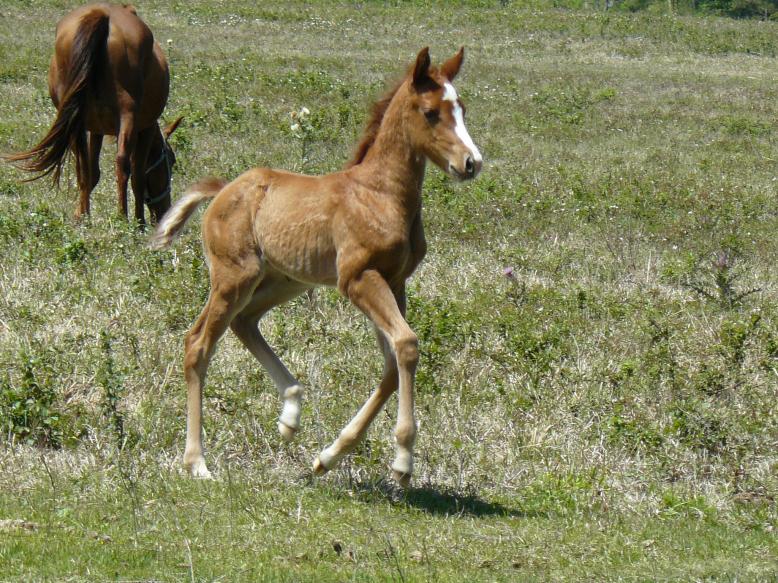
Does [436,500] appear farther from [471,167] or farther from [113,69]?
[113,69]

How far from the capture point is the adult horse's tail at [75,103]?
10.8 metres

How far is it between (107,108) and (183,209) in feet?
15.7

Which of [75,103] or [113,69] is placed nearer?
[75,103]

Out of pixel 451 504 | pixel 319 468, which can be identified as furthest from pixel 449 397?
pixel 319 468

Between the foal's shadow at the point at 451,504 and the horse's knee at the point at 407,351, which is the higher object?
the horse's knee at the point at 407,351

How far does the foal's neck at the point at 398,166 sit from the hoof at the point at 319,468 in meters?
1.27

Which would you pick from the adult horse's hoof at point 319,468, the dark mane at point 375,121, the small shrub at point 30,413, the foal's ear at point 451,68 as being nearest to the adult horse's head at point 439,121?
the foal's ear at point 451,68

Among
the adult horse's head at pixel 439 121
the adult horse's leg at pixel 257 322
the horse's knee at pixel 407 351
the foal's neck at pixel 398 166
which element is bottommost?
the adult horse's leg at pixel 257 322

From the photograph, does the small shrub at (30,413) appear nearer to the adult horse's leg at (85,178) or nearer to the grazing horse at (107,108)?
the grazing horse at (107,108)

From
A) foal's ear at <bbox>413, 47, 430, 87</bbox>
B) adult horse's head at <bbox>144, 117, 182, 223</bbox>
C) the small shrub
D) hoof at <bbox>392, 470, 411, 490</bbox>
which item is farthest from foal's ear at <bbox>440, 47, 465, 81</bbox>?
adult horse's head at <bbox>144, 117, 182, 223</bbox>

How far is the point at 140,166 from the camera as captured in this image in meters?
11.4

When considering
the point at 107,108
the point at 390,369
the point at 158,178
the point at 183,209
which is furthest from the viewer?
the point at 158,178

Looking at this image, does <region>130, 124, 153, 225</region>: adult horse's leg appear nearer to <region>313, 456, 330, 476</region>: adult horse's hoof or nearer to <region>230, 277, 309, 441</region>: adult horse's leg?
<region>230, 277, 309, 441</region>: adult horse's leg

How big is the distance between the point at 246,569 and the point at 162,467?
5.26 feet
